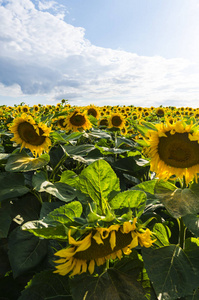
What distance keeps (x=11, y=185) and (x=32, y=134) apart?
694 mm

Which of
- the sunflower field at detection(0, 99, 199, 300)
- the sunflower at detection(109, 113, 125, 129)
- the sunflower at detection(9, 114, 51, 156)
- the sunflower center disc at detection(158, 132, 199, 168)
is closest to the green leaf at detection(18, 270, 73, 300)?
the sunflower field at detection(0, 99, 199, 300)

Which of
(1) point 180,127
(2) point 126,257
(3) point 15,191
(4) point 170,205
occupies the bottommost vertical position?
(2) point 126,257

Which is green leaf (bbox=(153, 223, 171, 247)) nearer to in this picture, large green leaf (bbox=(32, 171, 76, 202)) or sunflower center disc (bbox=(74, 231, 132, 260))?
sunflower center disc (bbox=(74, 231, 132, 260))

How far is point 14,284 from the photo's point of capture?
62.2 inches

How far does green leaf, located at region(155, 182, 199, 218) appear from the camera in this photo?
3.76 feet

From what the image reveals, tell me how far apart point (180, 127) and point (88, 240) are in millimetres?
908

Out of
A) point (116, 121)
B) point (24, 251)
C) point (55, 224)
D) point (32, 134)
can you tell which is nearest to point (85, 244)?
point (55, 224)

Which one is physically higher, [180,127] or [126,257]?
[180,127]

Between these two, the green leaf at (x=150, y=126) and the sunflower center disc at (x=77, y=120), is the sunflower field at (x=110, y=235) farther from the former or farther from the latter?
the sunflower center disc at (x=77, y=120)

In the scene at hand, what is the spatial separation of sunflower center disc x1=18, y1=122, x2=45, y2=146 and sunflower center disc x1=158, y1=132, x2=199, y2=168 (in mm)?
1339

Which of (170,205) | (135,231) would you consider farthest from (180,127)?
(135,231)

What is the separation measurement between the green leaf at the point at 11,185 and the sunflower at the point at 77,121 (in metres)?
2.03

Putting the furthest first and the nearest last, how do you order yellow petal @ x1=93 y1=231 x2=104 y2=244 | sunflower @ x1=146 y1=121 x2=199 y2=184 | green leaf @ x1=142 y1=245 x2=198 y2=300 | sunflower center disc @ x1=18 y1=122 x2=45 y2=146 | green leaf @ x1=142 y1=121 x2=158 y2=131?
sunflower center disc @ x1=18 y1=122 x2=45 y2=146 → green leaf @ x1=142 y1=121 x2=158 y2=131 → sunflower @ x1=146 y1=121 x2=199 y2=184 → green leaf @ x1=142 y1=245 x2=198 y2=300 → yellow petal @ x1=93 y1=231 x2=104 y2=244

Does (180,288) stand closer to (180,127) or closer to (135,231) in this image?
(135,231)
